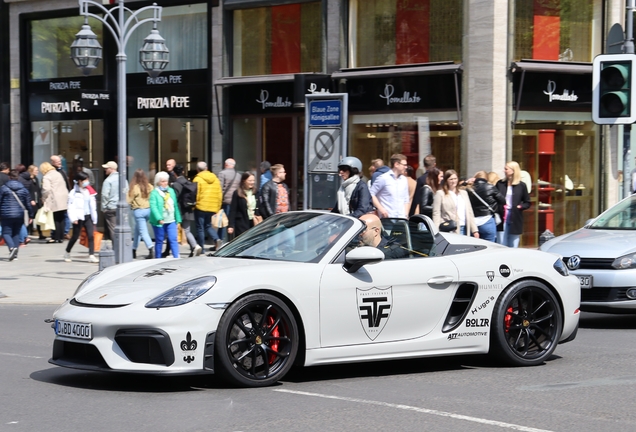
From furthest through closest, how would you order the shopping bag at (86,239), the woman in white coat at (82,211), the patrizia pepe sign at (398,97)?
1. the patrizia pepe sign at (398,97)
2. the shopping bag at (86,239)
3. the woman in white coat at (82,211)

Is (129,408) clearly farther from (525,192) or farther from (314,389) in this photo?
(525,192)

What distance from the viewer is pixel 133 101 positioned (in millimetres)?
26250

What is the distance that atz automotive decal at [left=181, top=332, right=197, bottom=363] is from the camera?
23.7ft

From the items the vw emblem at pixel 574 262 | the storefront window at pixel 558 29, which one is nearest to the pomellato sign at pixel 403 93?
the storefront window at pixel 558 29

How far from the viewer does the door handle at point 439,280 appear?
835 centimetres

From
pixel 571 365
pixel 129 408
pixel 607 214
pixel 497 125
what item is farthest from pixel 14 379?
pixel 497 125

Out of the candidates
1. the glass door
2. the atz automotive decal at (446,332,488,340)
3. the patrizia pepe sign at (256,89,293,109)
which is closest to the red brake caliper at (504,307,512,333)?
the atz automotive decal at (446,332,488,340)

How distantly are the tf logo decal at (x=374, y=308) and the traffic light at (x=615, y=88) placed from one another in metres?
6.86

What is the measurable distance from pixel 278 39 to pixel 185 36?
295cm

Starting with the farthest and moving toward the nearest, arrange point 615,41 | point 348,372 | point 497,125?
point 497,125 < point 615,41 < point 348,372

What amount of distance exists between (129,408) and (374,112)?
15870mm

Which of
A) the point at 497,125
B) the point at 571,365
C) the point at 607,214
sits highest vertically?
the point at 497,125

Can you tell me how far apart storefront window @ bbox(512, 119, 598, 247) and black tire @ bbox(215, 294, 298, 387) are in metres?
14.1

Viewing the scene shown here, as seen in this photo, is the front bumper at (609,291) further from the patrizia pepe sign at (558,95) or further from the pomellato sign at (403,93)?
the patrizia pepe sign at (558,95)
